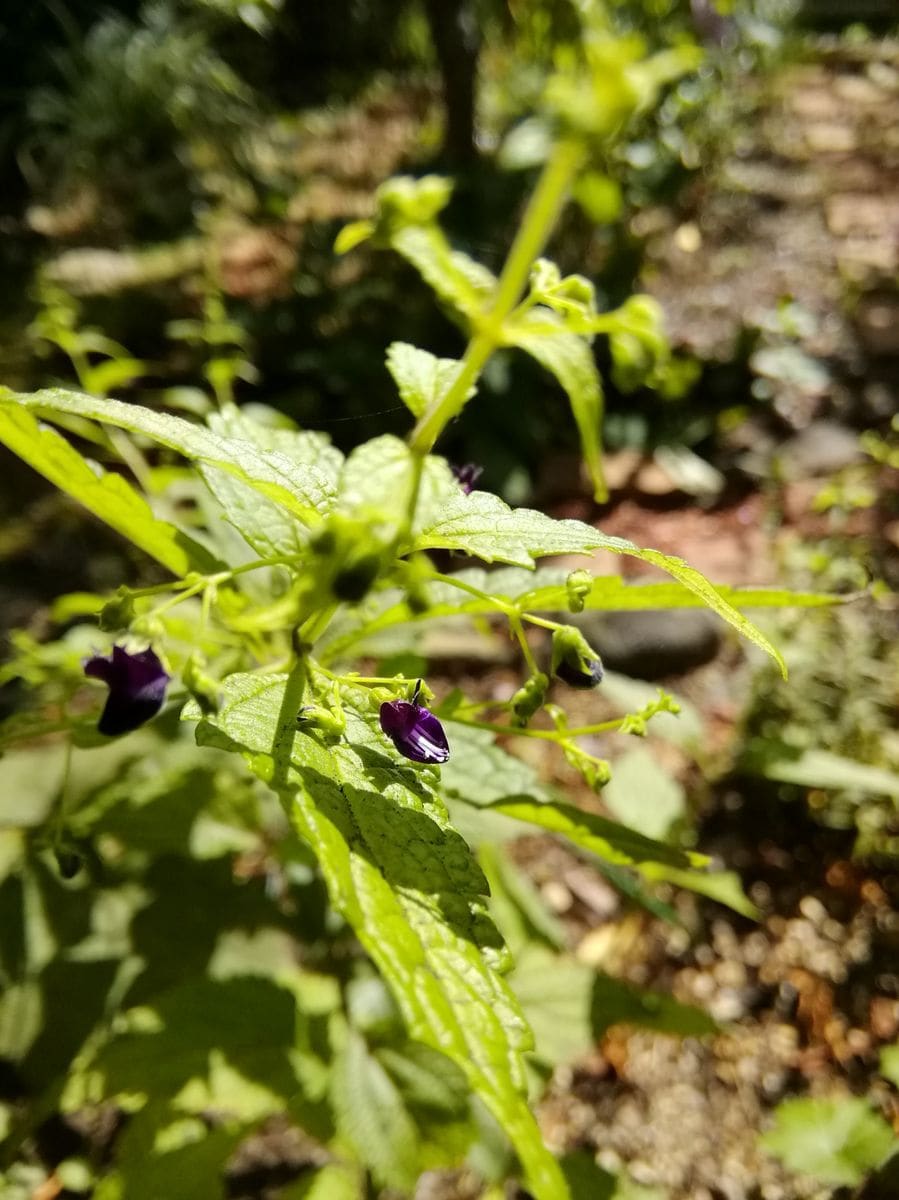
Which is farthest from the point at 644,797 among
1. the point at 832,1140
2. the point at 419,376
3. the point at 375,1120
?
the point at 419,376

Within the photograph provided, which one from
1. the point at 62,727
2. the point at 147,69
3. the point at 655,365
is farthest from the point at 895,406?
the point at 147,69

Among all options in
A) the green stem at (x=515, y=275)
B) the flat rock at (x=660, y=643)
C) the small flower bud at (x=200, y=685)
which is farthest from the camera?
the flat rock at (x=660, y=643)

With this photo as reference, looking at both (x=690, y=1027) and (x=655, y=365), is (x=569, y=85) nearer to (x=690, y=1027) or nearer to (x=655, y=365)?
(x=655, y=365)

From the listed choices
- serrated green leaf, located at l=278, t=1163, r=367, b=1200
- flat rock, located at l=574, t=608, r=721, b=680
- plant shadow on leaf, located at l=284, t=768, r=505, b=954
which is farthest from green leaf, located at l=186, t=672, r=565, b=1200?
flat rock, located at l=574, t=608, r=721, b=680

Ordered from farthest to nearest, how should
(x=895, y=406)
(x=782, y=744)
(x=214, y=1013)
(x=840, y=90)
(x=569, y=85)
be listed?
(x=840, y=90), (x=895, y=406), (x=782, y=744), (x=214, y=1013), (x=569, y=85)

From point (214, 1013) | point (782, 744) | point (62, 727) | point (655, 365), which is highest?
point (655, 365)

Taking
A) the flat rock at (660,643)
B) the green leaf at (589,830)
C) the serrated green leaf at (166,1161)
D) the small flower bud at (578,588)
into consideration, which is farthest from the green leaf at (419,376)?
the flat rock at (660,643)

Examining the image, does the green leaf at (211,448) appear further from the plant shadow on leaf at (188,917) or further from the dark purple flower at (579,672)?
the plant shadow on leaf at (188,917)

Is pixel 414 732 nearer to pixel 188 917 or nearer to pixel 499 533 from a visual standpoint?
pixel 499 533
